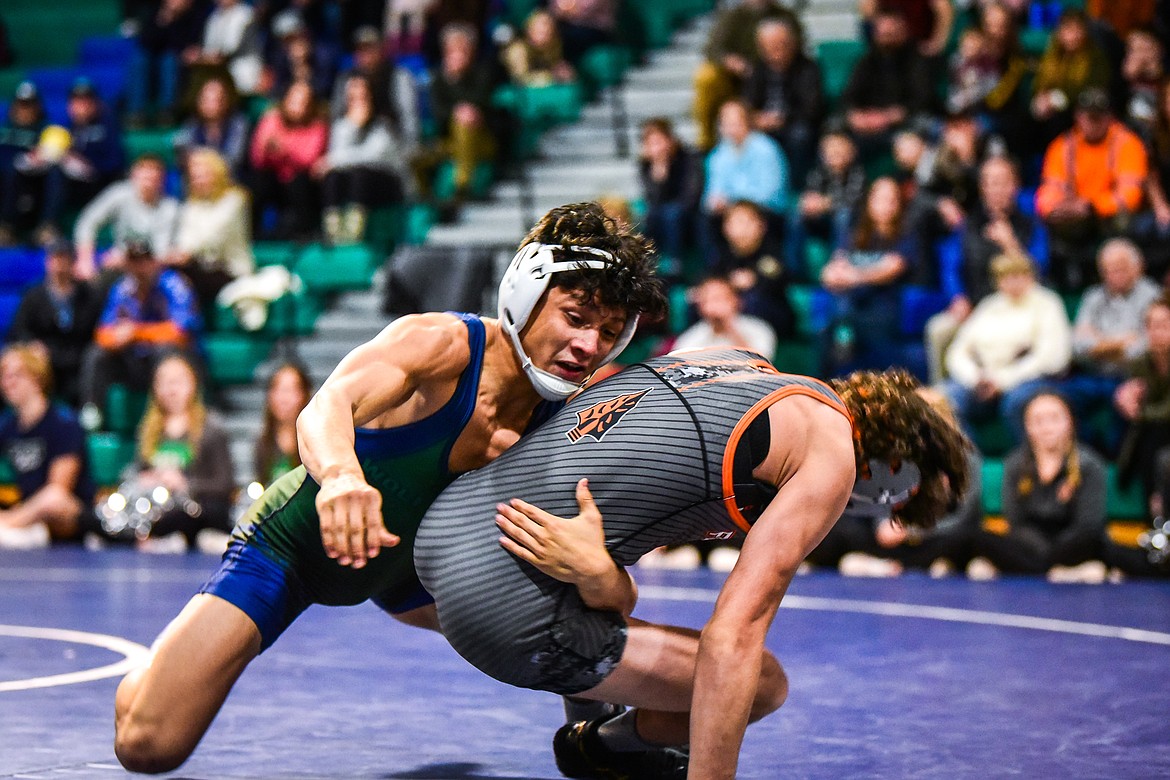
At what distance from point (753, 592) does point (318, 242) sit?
8590 millimetres

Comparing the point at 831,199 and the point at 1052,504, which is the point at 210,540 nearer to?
the point at 831,199

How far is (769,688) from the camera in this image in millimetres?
3420

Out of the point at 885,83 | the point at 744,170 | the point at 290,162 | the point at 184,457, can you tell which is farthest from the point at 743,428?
the point at 290,162

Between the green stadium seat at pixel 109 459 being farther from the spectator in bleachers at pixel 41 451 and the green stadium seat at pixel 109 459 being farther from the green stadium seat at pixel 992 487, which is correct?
the green stadium seat at pixel 992 487

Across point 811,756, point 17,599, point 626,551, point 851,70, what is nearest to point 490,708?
point 811,756

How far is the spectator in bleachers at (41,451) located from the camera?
888 cm

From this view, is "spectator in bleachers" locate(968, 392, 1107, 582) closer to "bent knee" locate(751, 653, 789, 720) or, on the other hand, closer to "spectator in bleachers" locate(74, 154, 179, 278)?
"bent knee" locate(751, 653, 789, 720)

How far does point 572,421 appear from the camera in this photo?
127 inches

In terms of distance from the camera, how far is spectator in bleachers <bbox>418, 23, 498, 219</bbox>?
1106cm

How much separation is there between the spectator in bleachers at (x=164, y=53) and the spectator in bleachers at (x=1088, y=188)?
7184 mm

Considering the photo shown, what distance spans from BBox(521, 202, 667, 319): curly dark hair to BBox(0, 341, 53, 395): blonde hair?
6388 millimetres

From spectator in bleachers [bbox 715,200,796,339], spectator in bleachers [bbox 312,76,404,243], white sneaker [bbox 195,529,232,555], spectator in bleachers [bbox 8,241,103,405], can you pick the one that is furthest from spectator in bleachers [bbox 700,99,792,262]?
spectator in bleachers [bbox 8,241,103,405]

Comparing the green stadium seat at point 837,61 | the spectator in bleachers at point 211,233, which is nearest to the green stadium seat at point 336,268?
the spectator in bleachers at point 211,233

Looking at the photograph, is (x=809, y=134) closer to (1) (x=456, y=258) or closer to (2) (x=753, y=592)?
(1) (x=456, y=258)
